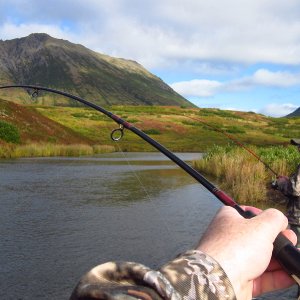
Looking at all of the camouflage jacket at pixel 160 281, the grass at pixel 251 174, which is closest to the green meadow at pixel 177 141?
the grass at pixel 251 174

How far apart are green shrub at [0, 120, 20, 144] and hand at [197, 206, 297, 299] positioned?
38604 mm

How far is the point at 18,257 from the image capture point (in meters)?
7.69

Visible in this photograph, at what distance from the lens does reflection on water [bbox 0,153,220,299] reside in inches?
273

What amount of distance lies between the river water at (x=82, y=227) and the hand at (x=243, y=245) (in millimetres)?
5046

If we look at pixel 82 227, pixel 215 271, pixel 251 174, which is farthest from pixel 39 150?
pixel 215 271

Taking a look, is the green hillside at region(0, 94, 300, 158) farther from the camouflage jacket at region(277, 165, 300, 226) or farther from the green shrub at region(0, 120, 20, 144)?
the camouflage jacket at region(277, 165, 300, 226)

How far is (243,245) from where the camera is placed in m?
1.41

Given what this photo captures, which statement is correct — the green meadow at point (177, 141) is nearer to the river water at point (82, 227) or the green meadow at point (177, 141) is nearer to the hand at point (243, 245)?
the river water at point (82, 227)

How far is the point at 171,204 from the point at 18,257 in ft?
22.0

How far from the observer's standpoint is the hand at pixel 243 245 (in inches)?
55.1

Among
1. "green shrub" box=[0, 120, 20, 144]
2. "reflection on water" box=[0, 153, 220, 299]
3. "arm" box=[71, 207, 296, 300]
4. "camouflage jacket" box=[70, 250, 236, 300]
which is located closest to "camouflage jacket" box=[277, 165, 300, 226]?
"reflection on water" box=[0, 153, 220, 299]

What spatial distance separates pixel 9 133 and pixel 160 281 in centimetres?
3955

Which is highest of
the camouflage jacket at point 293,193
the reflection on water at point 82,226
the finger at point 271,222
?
the finger at point 271,222

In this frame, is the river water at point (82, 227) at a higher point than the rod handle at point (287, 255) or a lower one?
lower
